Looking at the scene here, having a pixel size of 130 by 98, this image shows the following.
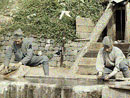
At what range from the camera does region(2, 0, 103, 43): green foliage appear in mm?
17203

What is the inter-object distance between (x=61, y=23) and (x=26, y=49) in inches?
365

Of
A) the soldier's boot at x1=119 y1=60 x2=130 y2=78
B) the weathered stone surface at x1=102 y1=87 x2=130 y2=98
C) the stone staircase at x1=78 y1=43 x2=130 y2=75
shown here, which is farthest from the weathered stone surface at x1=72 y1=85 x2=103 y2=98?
the stone staircase at x1=78 y1=43 x2=130 y2=75

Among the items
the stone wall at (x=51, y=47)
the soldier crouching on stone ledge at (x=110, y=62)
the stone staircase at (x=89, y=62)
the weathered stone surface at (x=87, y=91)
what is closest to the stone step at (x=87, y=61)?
the stone staircase at (x=89, y=62)

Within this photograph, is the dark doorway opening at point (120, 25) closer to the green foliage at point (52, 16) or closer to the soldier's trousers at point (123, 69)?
the green foliage at point (52, 16)

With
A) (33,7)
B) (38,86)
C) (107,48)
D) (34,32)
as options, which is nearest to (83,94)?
(38,86)

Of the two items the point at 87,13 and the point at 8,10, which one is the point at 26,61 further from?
the point at 8,10

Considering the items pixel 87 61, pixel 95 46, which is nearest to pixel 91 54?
pixel 87 61

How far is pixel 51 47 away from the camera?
1653 centimetres

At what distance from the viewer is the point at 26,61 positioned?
8398mm

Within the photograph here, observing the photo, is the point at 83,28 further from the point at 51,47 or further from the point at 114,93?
the point at 114,93

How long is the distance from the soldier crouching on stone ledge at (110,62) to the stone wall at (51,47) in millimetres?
7628

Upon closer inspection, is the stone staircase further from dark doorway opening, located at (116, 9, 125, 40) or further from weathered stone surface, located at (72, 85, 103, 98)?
weathered stone surface, located at (72, 85, 103, 98)

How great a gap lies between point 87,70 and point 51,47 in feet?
14.9

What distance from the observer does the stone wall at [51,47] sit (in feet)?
50.6
